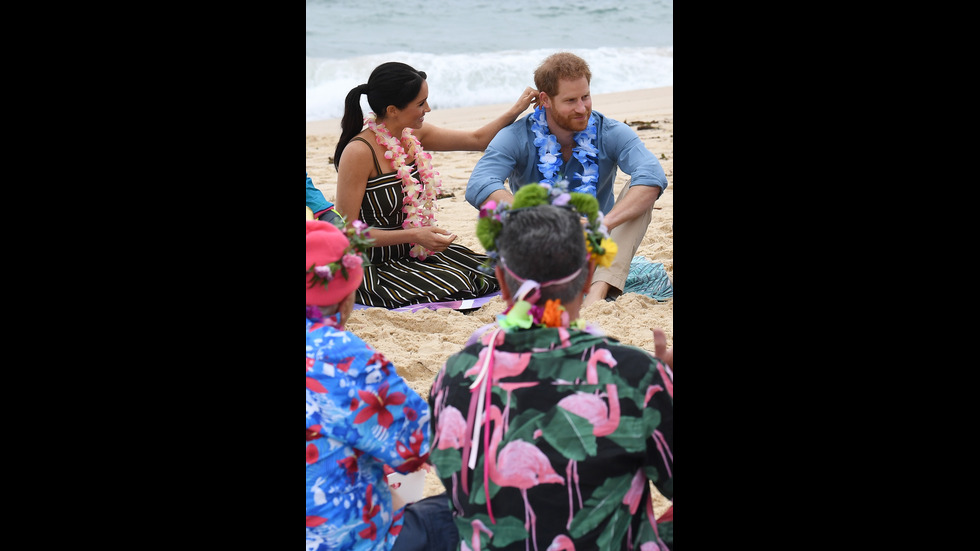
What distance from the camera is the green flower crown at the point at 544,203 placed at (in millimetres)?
2383

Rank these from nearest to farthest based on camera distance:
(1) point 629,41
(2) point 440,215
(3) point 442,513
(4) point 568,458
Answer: (4) point 568,458 → (3) point 442,513 → (2) point 440,215 → (1) point 629,41

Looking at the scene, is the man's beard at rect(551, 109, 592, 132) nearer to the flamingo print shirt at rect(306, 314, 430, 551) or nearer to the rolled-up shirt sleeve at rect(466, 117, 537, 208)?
the rolled-up shirt sleeve at rect(466, 117, 537, 208)

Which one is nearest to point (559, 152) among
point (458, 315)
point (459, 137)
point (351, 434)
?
point (459, 137)

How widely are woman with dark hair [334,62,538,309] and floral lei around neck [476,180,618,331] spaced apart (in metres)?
2.76

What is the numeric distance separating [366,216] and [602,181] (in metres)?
1.46

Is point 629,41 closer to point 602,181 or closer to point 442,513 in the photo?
point 602,181

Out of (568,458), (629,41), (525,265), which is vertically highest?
(629,41)

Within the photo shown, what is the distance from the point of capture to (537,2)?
74.1 feet

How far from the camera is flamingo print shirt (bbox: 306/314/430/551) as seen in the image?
2207mm

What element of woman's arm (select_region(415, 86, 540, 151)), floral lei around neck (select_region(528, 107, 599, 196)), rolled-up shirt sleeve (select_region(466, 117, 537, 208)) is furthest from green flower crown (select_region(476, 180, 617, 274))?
woman's arm (select_region(415, 86, 540, 151))

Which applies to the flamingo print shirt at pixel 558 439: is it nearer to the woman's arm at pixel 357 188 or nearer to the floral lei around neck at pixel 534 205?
the floral lei around neck at pixel 534 205

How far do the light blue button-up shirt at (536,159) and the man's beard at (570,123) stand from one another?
6.7 inches
